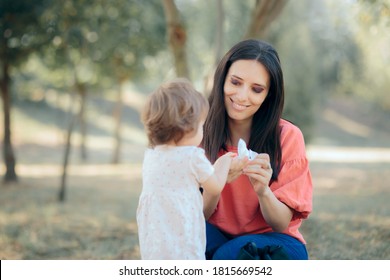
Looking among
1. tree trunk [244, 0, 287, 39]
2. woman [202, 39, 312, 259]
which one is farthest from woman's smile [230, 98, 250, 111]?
tree trunk [244, 0, 287, 39]

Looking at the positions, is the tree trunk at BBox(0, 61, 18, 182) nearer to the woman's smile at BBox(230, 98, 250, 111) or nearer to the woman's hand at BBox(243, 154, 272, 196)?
the woman's smile at BBox(230, 98, 250, 111)

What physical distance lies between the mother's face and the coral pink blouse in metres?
0.25

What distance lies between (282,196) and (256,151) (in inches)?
13.9

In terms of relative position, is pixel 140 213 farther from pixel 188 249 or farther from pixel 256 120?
pixel 256 120

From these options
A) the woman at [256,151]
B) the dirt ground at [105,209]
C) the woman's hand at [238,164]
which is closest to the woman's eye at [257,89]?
the woman at [256,151]

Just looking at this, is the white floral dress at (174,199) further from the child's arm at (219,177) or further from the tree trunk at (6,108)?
the tree trunk at (6,108)

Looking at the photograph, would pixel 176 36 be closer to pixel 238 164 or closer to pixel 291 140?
pixel 291 140

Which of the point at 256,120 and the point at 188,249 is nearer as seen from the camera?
the point at 188,249

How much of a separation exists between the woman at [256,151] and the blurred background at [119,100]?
1.46m

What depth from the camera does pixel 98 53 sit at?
48.1 feet

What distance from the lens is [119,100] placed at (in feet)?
66.6

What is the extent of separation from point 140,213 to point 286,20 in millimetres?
19683
